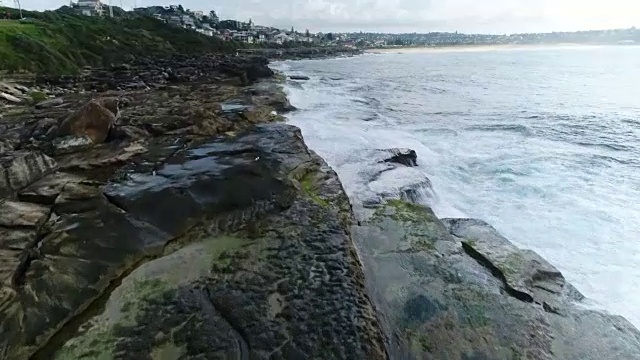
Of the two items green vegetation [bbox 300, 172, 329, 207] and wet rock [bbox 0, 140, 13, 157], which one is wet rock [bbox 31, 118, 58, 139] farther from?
green vegetation [bbox 300, 172, 329, 207]

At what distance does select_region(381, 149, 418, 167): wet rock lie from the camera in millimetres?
10930

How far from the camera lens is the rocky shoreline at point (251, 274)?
400cm

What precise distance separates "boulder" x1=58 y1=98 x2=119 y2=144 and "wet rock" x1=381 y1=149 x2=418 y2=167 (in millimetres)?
7291

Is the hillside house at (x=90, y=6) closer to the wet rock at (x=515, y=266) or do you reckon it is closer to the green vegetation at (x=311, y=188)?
the green vegetation at (x=311, y=188)

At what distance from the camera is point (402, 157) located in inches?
441

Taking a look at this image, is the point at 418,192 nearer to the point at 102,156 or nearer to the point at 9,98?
the point at 102,156

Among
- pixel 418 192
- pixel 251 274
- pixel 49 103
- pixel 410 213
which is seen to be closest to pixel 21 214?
pixel 251 274

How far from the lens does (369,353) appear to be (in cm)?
387

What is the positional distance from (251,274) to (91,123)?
7.83 metres

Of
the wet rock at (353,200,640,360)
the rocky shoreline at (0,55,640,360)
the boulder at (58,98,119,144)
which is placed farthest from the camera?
the boulder at (58,98,119,144)

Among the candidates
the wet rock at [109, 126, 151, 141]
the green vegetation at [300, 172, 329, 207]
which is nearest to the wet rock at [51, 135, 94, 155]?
the wet rock at [109, 126, 151, 141]

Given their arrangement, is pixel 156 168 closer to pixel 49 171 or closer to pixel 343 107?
pixel 49 171

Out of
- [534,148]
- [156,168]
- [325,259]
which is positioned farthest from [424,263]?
[534,148]

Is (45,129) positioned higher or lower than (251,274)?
higher
